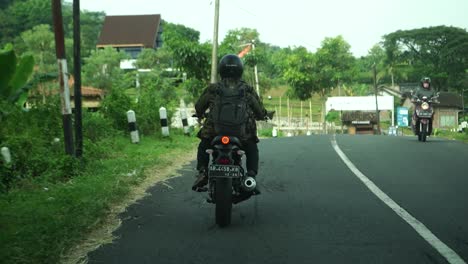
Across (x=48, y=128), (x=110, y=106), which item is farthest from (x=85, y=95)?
(x=48, y=128)

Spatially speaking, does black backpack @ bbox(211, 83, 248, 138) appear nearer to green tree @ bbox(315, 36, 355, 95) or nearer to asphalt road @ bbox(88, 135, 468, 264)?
asphalt road @ bbox(88, 135, 468, 264)

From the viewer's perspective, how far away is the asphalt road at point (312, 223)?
206 inches

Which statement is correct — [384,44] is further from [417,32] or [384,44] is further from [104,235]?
[104,235]

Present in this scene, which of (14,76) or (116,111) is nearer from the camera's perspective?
(14,76)

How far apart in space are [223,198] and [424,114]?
1227cm

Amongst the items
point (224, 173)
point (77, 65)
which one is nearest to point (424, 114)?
point (77, 65)

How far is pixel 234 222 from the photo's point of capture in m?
6.66

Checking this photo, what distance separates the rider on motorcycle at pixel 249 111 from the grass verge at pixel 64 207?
4.40ft

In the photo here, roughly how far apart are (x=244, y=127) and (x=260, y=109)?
1.92ft

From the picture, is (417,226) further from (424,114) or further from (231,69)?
(424,114)

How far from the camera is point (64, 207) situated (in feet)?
23.7

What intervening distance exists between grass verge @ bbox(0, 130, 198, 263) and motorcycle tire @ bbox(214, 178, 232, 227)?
4.44ft

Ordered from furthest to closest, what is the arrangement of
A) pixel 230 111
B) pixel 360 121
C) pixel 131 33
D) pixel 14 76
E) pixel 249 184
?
pixel 131 33 < pixel 360 121 < pixel 14 76 < pixel 249 184 < pixel 230 111

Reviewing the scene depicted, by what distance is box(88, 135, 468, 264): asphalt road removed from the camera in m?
5.23
